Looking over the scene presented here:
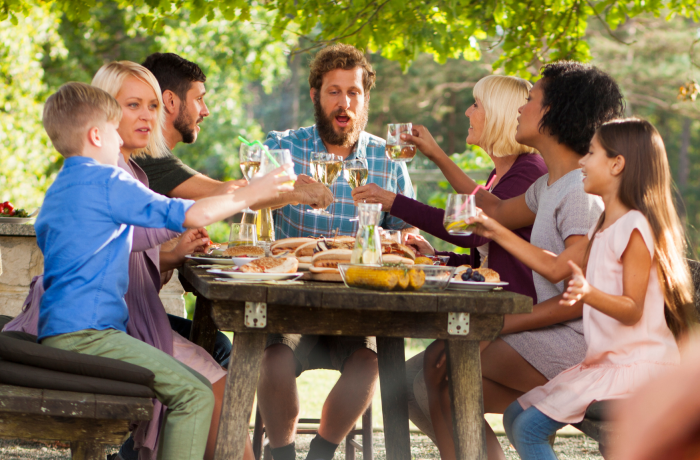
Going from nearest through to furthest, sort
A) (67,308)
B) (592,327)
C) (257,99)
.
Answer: (67,308) → (592,327) → (257,99)

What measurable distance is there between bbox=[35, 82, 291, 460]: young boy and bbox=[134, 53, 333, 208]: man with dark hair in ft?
3.19

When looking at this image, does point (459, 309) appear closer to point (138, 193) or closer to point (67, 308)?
point (138, 193)

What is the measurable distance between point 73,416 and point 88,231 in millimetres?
524

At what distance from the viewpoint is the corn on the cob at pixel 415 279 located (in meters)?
1.85

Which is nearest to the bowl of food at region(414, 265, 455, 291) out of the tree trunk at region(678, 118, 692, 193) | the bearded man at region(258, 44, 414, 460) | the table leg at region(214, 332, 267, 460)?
the table leg at region(214, 332, 267, 460)

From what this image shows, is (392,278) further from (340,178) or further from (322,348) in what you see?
(340,178)

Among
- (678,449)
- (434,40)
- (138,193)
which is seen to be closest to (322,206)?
(138,193)

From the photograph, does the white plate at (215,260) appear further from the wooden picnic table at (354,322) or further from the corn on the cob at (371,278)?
the corn on the cob at (371,278)

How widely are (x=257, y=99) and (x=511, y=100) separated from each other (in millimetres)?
15453

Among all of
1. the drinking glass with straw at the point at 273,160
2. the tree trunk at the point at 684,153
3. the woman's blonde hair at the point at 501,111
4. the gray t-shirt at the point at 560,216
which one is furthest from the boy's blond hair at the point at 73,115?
the tree trunk at the point at 684,153

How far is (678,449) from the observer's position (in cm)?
50

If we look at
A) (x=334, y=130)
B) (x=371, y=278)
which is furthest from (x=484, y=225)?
(x=334, y=130)

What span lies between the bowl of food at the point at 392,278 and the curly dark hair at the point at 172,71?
6.30ft

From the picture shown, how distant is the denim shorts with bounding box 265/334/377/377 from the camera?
2848mm
